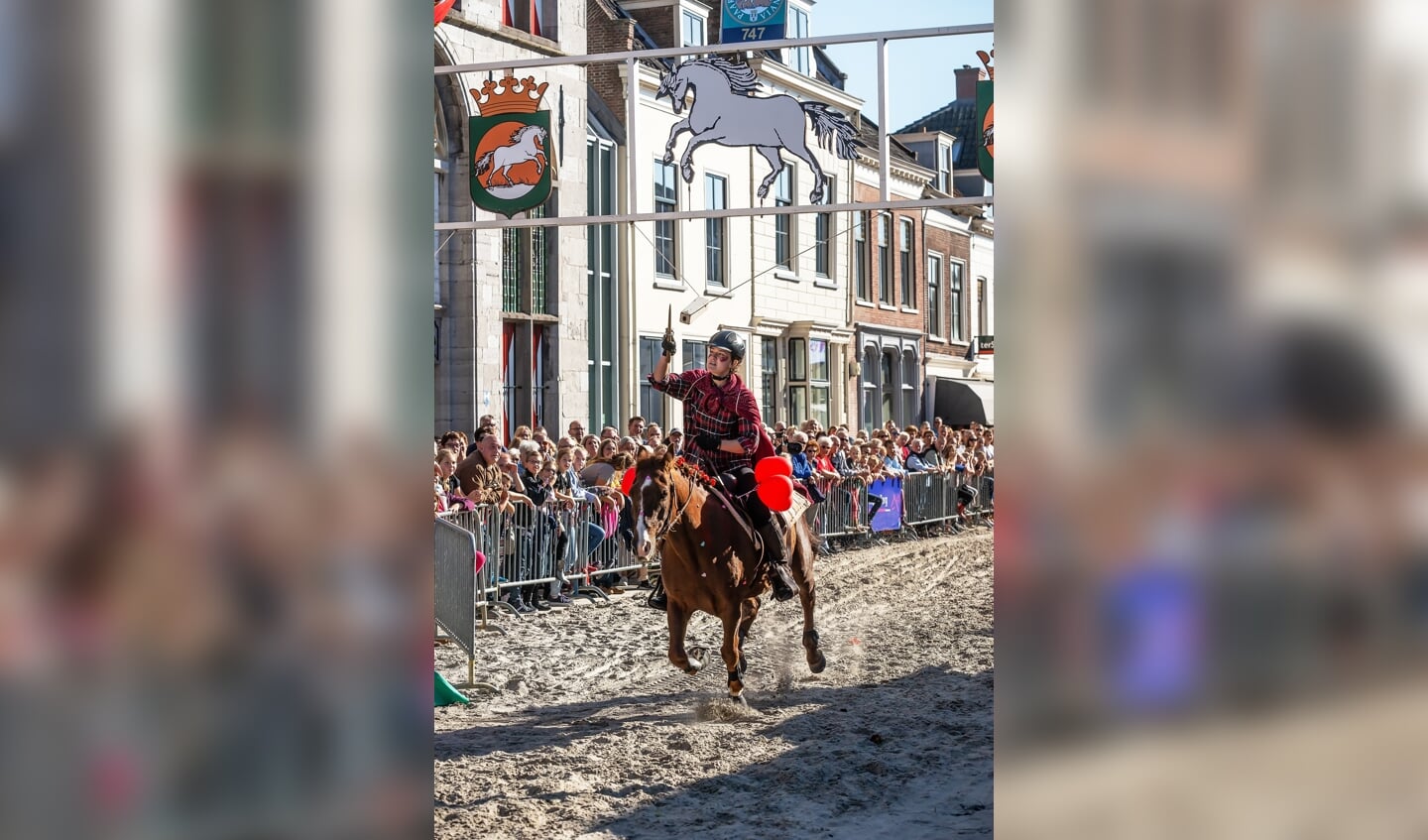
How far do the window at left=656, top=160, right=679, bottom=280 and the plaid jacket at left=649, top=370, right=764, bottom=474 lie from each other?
15037mm

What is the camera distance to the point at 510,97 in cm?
1259

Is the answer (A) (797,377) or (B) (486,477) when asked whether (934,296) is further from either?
(B) (486,477)

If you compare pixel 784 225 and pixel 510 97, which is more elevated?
pixel 784 225

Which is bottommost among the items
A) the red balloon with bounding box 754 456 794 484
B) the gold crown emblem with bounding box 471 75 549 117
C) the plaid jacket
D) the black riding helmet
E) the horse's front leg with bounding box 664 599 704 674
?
the horse's front leg with bounding box 664 599 704 674

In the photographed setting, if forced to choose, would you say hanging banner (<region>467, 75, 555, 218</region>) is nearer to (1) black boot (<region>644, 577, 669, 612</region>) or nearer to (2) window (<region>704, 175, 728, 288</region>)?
(1) black boot (<region>644, 577, 669, 612</region>)

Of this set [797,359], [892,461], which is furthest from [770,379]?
[892,461]

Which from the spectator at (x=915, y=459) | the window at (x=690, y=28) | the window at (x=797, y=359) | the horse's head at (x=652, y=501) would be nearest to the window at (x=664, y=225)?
the window at (x=690, y=28)

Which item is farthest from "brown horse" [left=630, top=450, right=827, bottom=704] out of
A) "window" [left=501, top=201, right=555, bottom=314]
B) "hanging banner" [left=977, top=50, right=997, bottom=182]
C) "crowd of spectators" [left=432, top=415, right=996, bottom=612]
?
"window" [left=501, top=201, right=555, bottom=314]

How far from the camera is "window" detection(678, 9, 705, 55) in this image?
27156 millimetres

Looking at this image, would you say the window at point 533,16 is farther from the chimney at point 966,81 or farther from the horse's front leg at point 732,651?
the chimney at point 966,81

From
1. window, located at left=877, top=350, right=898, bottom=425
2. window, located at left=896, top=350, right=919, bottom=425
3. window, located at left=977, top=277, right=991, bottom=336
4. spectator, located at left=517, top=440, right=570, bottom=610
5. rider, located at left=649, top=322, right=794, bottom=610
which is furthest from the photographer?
window, located at left=977, top=277, right=991, bottom=336
